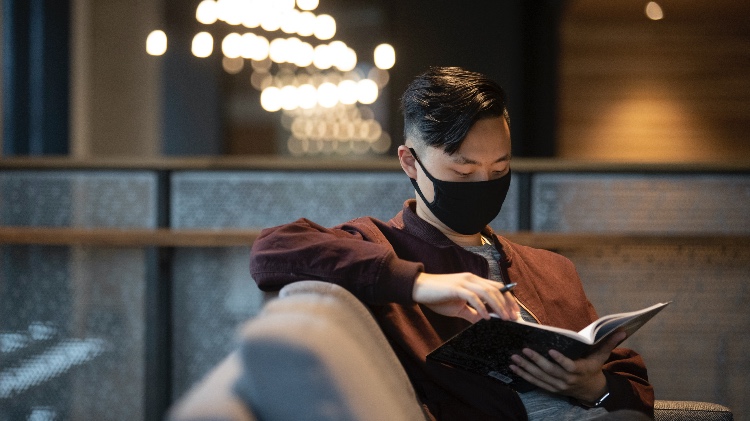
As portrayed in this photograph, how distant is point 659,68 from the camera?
378 centimetres

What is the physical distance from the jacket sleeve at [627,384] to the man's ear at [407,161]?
0.52 m

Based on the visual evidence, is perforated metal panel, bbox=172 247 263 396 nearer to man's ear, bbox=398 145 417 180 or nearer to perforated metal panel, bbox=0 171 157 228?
perforated metal panel, bbox=0 171 157 228

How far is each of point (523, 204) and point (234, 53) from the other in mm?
1997

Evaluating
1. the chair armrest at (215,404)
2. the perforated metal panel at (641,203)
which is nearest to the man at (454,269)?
the chair armrest at (215,404)

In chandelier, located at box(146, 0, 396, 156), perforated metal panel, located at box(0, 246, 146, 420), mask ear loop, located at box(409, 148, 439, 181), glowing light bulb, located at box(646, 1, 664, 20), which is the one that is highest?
glowing light bulb, located at box(646, 1, 664, 20)

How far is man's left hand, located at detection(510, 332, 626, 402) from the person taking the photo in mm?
1431

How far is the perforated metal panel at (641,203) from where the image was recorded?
9.84 ft

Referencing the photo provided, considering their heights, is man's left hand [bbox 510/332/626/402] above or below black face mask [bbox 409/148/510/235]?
below

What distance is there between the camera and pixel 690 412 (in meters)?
1.68

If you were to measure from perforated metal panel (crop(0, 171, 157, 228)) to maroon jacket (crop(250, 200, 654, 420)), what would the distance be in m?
1.67

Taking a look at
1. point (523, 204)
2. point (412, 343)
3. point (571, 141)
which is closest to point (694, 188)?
point (523, 204)

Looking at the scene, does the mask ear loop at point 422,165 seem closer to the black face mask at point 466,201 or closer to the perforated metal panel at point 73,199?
the black face mask at point 466,201

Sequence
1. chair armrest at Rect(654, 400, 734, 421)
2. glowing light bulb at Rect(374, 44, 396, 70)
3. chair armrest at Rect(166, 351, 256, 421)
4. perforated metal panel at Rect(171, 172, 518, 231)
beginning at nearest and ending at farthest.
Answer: chair armrest at Rect(166, 351, 256, 421) → chair armrest at Rect(654, 400, 734, 421) → perforated metal panel at Rect(171, 172, 518, 231) → glowing light bulb at Rect(374, 44, 396, 70)

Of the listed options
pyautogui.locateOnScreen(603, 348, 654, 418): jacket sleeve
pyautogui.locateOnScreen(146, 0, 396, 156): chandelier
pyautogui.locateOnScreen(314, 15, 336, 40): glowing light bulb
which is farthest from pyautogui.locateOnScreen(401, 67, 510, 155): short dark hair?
pyautogui.locateOnScreen(314, 15, 336, 40): glowing light bulb
